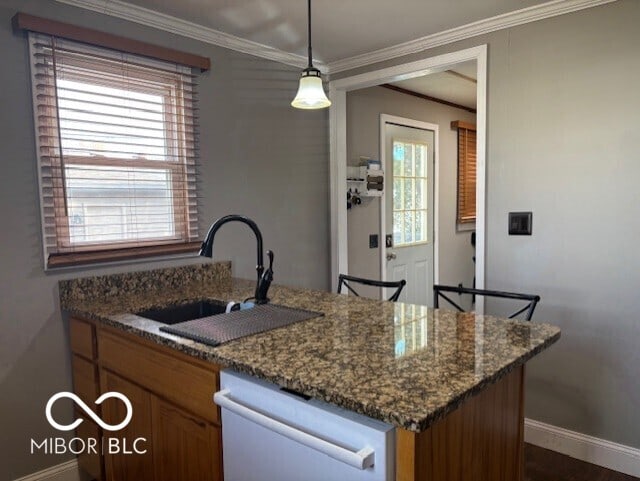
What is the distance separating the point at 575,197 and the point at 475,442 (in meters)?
1.56

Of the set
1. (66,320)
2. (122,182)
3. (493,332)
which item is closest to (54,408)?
(66,320)

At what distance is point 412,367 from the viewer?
115 centimetres

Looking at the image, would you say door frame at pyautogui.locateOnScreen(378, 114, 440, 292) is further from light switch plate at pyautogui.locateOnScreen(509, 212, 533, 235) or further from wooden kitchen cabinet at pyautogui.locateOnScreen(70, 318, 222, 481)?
wooden kitchen cabinet at pyautogui.locateOnScreen(70, 318, 222, 481)

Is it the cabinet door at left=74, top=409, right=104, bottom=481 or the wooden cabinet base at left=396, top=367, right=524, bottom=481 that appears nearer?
the wooden cabinet base at left=396, top=367, right=524, bottom=481

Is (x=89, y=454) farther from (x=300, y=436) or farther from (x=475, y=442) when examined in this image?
(x=475, y=442)

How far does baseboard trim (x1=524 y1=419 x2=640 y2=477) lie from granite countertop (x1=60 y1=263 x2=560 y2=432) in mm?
1229

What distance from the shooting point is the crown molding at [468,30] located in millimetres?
2197

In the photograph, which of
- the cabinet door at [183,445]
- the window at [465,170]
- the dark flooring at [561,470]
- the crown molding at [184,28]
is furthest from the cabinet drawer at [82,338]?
the window at [465,170]

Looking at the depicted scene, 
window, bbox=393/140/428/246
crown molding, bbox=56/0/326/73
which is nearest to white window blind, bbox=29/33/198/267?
crown molding, bbox=56/0/326/73

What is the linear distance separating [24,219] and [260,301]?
42.1 inches

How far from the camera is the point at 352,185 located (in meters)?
3.41

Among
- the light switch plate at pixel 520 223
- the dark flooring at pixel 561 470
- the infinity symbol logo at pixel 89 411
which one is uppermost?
the light switch plate at pixel 520 223

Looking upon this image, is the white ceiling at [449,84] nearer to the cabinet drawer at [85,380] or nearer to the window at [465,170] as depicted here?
the window at [465,170]

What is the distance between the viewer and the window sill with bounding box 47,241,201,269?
201 centimetres
